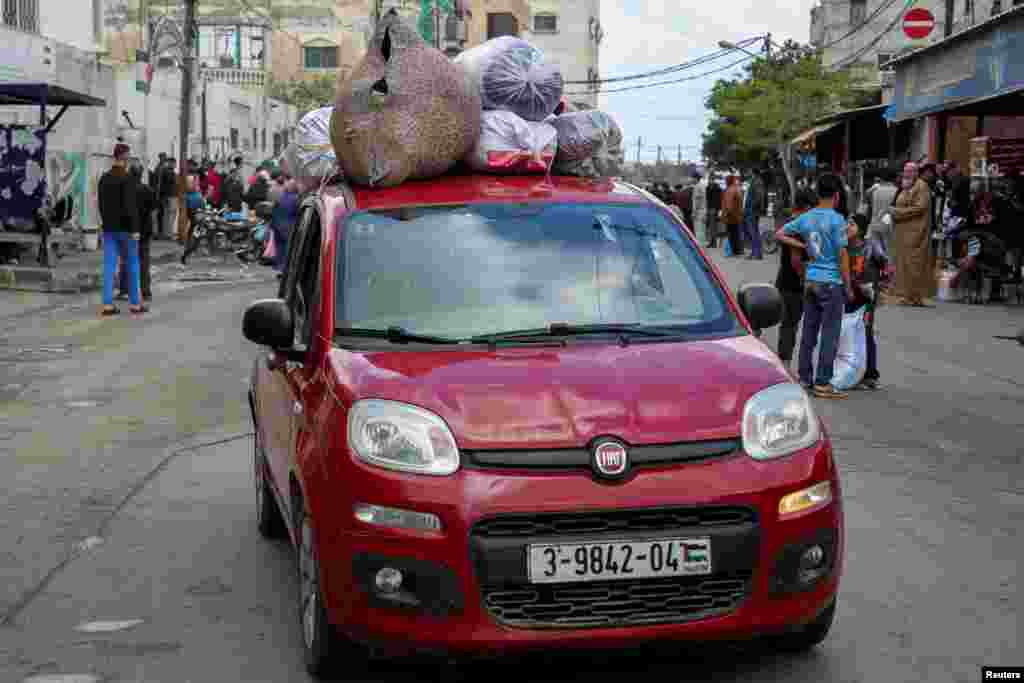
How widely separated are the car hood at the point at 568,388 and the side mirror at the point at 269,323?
503mm

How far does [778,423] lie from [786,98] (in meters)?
52.1

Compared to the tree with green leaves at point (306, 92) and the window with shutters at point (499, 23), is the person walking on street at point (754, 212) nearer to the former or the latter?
the tree with green leaves at point (306, 92)

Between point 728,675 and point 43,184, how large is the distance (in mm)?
22497

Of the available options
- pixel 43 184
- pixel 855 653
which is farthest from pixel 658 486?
pixel 43 184

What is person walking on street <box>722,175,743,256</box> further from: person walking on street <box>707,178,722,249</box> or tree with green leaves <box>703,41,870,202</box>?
tree with green leaves <box>703,41,870,202</box>

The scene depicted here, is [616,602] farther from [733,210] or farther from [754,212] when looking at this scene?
[733,210]

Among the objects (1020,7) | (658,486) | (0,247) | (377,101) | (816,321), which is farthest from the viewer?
(0,247)

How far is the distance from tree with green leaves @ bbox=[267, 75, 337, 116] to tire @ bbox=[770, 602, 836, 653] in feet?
238

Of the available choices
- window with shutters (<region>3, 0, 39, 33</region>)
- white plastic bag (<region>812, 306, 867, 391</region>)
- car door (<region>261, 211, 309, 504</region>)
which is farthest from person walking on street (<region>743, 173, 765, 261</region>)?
car door (<region>261, 211, 309, 504</region>)

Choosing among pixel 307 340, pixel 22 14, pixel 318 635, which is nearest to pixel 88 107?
pixel 22 14

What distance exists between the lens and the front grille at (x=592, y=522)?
454 cm

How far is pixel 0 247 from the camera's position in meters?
25.6

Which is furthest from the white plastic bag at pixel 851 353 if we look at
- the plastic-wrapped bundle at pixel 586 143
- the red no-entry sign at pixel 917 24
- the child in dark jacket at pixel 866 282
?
the red no-entry sign at pixel 917 24

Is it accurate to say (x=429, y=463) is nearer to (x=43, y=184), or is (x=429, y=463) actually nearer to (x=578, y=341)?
(x=578, y=341)
